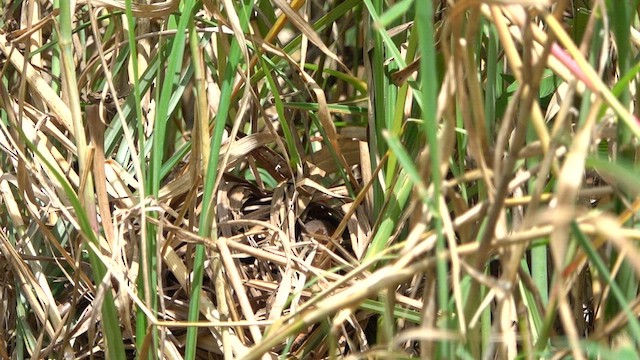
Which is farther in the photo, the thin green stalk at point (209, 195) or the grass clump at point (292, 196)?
the thin green stalk at point (209, 195)

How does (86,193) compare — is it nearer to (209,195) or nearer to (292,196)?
(209,195)

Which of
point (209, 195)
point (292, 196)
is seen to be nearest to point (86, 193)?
point (209, 195)

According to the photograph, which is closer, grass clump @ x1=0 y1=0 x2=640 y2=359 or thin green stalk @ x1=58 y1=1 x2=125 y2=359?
grass clump @ x1=0 y1=0 x2=640 y2=359

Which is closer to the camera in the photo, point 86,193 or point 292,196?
point 86,193

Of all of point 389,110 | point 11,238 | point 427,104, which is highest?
point 427,104

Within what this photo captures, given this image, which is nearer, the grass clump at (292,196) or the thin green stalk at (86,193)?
the grass clump at (292,196)

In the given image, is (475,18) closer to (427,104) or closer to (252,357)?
(427,104)

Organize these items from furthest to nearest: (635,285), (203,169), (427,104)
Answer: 1. (203,169)
2. (635,285)
3. (427,104)

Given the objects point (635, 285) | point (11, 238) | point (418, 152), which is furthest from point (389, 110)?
point (11, 238)

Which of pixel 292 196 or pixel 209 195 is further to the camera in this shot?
pixel 292 196

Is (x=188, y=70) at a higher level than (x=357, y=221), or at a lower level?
higher

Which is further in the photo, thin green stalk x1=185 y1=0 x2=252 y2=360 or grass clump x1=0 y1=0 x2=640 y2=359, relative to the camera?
thin green stalk x1=185 y1=0 x2=252 y2=360
